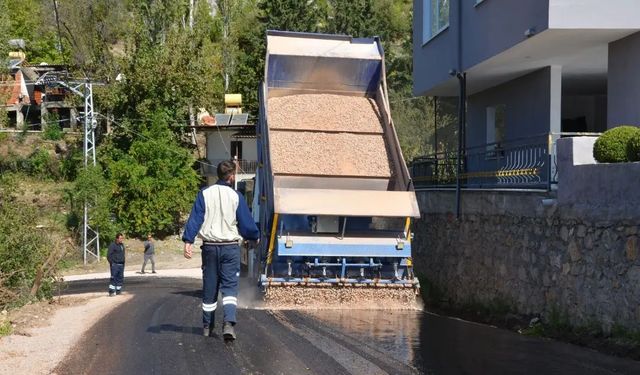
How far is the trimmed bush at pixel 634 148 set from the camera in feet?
32.4

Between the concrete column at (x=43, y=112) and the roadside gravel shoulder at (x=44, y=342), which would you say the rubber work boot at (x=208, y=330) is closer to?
the roadside gravel shoulder at (x=44, y=342)

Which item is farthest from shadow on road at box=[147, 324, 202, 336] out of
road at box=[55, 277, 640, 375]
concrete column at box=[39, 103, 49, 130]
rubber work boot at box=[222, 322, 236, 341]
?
concrete column at box=[39, 103, 49, 130]

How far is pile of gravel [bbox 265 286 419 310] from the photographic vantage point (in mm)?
11891

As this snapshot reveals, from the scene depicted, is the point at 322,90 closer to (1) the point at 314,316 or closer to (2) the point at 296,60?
(2) the point at 296,60

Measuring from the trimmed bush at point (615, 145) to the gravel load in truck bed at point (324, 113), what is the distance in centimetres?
432

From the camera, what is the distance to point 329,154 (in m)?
13.6

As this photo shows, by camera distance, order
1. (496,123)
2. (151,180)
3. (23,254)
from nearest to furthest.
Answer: (23,254)
(496,123)
(151,180)

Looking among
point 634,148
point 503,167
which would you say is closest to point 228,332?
point 634,148

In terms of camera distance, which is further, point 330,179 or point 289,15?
point 289,15

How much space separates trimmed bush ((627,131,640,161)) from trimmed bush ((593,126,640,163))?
88 mm

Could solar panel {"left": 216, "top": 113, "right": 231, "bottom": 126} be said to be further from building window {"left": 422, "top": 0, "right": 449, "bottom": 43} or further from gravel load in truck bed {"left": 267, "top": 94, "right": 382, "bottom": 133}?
gravel load in truck bed {"left": 267, "top": 94, "right": 382, "bottom": 133}

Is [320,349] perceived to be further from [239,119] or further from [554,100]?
[239,119]

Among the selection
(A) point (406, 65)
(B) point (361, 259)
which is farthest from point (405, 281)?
(A) point (406, 65)

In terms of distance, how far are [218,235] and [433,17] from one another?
13515mm
